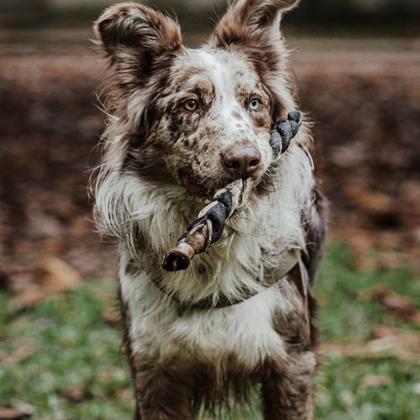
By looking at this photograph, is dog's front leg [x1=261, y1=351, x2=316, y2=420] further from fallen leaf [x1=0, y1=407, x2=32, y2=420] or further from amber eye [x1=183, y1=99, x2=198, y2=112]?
fallen leaf [x1=0, y1=407, x2=32, y2=420]

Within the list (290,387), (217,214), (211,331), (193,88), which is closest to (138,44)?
(193,88)

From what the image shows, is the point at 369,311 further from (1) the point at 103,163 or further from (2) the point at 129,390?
(1) the point at 103,163

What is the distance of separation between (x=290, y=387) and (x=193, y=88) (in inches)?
57.7

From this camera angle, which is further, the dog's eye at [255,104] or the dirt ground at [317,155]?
the dirt ground at [317,155]

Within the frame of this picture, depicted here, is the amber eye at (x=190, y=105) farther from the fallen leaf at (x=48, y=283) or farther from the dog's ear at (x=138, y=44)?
the fallen leaf at (x=48, y=283)

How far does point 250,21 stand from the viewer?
13.7 feet

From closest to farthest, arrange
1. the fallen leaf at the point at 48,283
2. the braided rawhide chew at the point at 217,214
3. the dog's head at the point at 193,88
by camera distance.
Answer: the braided rawhide chew at the point at 217,214
the dog's head at the point at 193,88
the fallen leaf at the point at 48,283

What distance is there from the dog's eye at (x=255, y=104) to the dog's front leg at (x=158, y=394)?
1300 mm

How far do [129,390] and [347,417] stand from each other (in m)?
1.44

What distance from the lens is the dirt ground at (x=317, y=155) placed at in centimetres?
828

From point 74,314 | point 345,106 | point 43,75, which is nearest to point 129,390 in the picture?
point 74,314

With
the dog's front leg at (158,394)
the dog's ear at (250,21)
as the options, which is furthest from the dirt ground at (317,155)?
the dog's front leg at (158,394)

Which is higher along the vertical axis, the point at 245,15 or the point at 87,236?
the point at 245,15

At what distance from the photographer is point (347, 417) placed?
4.86m
